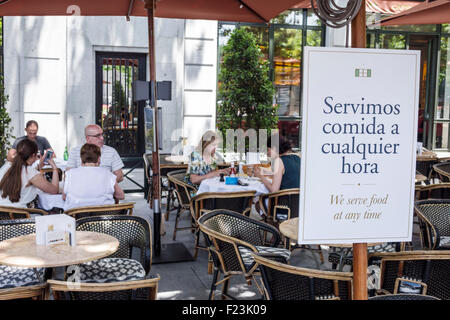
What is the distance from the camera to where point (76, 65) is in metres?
10.2

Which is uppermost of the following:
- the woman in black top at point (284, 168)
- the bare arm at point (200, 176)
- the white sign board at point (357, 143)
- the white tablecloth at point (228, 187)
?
the white sign board at point (357, 143)

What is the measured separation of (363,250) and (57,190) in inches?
156

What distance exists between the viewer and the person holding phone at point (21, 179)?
196 inches

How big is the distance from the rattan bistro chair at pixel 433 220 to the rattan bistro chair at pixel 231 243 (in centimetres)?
136

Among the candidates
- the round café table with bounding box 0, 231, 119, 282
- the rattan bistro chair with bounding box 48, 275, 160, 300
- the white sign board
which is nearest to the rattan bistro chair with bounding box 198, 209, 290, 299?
the round café table with bounding box 0, 231, 119, 282

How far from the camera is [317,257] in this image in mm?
5828

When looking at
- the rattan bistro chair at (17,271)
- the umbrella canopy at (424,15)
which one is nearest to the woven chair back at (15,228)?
the rattan bistro chair at (17,271)

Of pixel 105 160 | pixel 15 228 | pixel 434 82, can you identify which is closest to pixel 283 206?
pixel 105 160

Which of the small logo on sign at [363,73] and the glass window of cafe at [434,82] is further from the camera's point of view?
the glass window of cafe at [434,82]

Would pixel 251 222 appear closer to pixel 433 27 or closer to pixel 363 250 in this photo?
pixel 363 250

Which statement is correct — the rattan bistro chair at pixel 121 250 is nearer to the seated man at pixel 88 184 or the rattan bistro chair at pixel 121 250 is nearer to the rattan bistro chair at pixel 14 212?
the rattan bistro chair at pixel 14 212

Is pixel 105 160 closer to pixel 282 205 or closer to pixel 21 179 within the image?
pixel 21 179

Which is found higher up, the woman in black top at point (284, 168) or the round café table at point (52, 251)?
the woman in black top at point (284, 168)

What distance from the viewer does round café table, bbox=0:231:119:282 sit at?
3.13 metres
